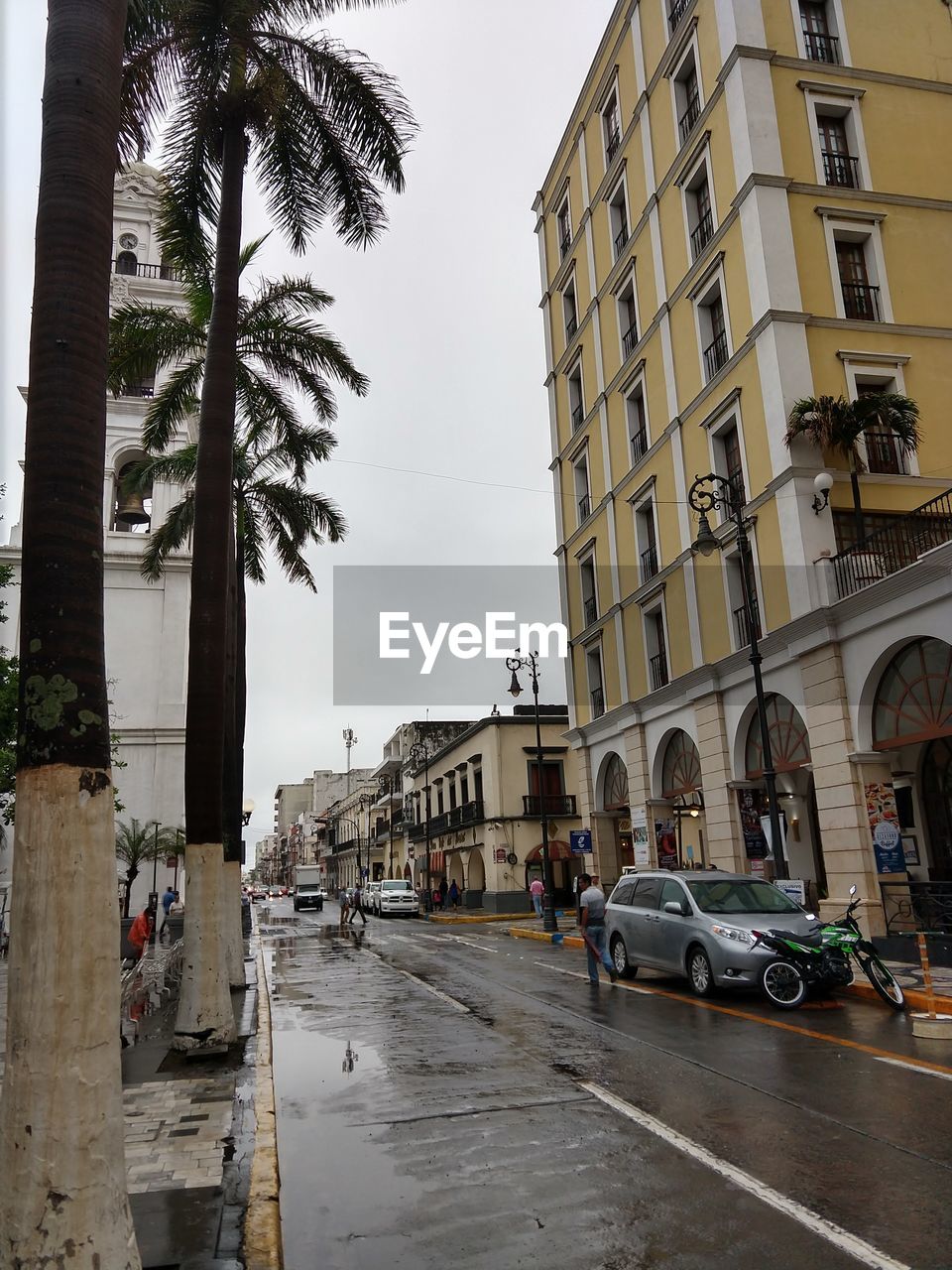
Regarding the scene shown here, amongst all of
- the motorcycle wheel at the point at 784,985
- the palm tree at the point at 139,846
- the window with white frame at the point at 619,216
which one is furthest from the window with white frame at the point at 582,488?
the motorcycle wheel at the point at 784,985

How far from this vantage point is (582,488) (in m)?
35.0

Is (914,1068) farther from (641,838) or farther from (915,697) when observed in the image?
(641,838)

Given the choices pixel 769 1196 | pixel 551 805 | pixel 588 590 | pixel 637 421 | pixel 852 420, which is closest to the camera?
pixel 769 1196

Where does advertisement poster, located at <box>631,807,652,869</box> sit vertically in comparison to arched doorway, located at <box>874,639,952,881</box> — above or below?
below

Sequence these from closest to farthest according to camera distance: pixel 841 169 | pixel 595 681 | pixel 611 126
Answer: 1. pixel 841 169
2. pixel 611 126
3. pixel 595 681

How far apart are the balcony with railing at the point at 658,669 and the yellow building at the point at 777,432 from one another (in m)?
0.16

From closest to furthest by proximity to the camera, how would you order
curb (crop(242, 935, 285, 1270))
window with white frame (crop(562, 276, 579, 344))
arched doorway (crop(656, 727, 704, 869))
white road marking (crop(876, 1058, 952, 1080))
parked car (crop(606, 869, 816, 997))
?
curb (crop(242, 935, 285, 1270))
white road marking (crop(876, 1058, 952, 1080))
parked car (crop(606, 869, 816, 997))
arched doorway (crop(656, 727, 704, 869))
window with white frame (crop(562, 276, 579, 344))

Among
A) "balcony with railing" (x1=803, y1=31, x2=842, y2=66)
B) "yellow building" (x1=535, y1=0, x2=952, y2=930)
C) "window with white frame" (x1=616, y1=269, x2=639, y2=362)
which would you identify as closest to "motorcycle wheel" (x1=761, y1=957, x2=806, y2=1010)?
"yellow building" (x1=535, y1=0, x2=952, y2=930)

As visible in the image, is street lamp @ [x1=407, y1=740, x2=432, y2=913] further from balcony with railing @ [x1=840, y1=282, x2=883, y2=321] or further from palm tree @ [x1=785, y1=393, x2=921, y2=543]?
palm tree @ [x1=785, y1=393, x2=921, y2=543]

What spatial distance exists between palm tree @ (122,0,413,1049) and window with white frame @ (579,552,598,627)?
18.6m

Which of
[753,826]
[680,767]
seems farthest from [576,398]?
[753,826]

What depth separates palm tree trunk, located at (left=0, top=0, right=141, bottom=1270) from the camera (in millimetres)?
4004

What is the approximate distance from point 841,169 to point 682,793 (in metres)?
16.5

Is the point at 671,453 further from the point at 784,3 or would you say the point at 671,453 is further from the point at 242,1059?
the point at 242,1059
